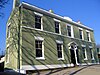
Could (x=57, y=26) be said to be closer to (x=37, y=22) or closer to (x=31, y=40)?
(x=37, y=22)

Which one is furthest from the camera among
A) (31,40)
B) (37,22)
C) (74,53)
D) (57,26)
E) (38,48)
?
(74,53)

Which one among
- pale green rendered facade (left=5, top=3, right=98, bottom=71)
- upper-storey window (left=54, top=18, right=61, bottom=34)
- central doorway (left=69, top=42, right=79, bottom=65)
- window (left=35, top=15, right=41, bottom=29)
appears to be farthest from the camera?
central doorway (left=69, top=42, right=79, bottom=65)

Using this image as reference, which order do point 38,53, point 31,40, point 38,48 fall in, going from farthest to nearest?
point 38,48, point 38,53, point 31,40

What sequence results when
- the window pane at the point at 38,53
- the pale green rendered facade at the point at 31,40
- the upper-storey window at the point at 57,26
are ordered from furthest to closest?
the upper-storey window at the point at 57,26 < the window pane at the point at 38,53 < the pale green rendered facade at the point at 31,40

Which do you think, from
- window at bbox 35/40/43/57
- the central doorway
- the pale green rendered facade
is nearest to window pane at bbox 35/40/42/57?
window at bbox 35/40/43/57

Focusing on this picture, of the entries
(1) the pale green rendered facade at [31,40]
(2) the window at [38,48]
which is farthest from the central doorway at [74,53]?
(2) the window at [38,48]

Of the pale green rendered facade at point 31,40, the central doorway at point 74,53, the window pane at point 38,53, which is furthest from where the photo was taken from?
the central doorway at point 74,53

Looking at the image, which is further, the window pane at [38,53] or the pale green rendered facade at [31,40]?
the window pane at [38,53]

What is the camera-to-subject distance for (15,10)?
17.8 metres

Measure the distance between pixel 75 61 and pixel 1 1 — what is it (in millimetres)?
14261

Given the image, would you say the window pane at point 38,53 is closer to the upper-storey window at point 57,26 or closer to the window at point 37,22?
the window at point 37,22

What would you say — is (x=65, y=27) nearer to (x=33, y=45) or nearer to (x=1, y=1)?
(x=33, y=45)

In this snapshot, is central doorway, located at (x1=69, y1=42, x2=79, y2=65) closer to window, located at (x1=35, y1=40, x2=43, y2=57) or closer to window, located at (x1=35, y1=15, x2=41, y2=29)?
window, located at (x1=35, y1=40, x2=43, y2=57)

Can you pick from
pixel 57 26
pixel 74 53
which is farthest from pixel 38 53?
pixel 74 53
